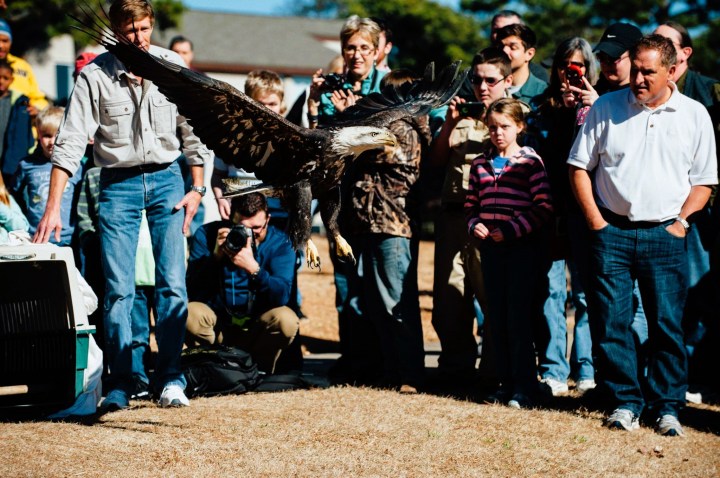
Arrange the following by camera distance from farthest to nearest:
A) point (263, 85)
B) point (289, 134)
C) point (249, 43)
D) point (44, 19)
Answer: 1. point (249, 43)
2. point (44, 19)
3. point (263, 85)
4. point (289, 134)

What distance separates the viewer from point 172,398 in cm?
552

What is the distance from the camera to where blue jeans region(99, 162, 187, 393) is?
217 inches

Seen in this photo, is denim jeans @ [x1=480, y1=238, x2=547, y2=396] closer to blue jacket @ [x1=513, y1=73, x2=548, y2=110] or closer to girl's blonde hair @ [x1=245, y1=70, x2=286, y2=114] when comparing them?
blue jacket @ [x1=513, y1=73, x2=548, y2=110]

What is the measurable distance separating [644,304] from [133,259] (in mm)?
3176

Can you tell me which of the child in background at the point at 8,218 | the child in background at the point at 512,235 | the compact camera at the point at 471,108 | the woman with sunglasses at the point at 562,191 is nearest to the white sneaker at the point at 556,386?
the woman with sunglasses at the point at 562,191

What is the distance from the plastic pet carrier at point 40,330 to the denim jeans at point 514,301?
251 cm

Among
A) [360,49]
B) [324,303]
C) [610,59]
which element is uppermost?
[360,49]

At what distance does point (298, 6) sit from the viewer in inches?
3888

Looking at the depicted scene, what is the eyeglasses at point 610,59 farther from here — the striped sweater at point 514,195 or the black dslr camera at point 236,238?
the black dslr camera at point 236,238

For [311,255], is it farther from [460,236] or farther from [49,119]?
[49,119]

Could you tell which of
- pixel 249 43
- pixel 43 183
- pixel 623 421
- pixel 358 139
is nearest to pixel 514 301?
pixel 623 421

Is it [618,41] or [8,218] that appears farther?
[8,218]

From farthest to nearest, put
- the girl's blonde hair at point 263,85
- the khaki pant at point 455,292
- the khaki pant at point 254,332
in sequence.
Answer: the girl's blonde hair at point 263,85 → the khaki pant at point 254,332 → the khaki pant at point 455,292

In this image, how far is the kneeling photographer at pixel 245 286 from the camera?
6223mm
